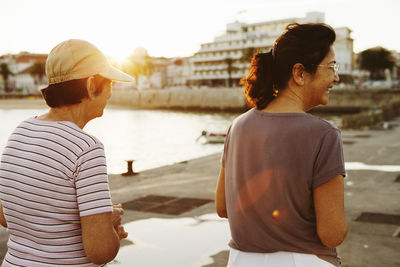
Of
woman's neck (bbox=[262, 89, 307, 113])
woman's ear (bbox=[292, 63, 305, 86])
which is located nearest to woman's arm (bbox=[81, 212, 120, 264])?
A: woman's neck (bbox=[262, 89, 307, 113])

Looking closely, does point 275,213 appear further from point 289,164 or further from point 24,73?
point 24,73

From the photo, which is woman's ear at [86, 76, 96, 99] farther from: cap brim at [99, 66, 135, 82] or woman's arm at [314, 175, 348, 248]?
woman's arm at [314, 175, 348, 248]

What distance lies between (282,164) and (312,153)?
125 millimetres

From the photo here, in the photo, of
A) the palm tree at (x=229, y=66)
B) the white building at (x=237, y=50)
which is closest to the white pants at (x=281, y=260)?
the white building at (x=237, y=50)

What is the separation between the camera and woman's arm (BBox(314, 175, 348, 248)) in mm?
1725

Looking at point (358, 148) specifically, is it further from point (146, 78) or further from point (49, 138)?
point (146, 78)

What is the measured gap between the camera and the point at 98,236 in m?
1.77

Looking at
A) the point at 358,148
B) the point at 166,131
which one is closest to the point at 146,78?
the point at 166,131

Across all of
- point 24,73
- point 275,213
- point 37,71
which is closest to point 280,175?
point 275,213

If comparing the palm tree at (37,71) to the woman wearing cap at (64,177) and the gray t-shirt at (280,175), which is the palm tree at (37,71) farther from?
the gray t-shirt at (280,175)

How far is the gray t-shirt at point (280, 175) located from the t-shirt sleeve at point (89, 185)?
1.88 feet

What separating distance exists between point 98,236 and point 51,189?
0.26 meters

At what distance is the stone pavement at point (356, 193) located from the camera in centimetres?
512

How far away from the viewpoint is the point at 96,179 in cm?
175
